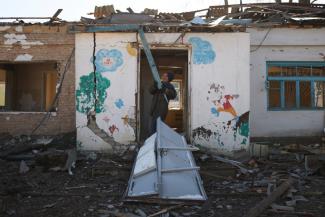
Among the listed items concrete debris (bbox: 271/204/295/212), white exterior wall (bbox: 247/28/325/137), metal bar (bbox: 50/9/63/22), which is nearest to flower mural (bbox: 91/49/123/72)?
metal bar (bbox: 50/9/63/22)

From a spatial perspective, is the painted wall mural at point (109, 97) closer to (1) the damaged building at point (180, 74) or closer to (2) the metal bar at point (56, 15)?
(1) the damaged building at point (180, 74)

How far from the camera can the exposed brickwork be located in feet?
40.7

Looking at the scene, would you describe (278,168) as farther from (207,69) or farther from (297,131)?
(297,131)

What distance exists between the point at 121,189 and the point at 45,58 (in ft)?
22.4

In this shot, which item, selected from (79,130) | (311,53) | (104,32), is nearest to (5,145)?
(79,130)

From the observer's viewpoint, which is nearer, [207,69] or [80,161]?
[80,161]

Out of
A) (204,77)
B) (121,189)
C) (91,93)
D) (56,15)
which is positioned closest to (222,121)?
(204,77)

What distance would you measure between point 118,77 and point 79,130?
160 cm

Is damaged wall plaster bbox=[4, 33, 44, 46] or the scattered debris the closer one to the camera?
the scattered debris

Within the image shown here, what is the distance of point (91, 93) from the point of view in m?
9.98

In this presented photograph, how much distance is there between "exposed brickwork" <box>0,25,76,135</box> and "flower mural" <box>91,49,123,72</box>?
8.96ft

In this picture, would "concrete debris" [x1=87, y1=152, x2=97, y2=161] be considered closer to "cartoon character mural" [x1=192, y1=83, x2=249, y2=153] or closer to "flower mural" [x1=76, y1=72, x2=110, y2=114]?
"flower mural" [x1=76, y1=72, x2=110, y2=114]

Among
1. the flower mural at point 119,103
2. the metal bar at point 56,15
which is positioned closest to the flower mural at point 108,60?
the flower mural at point 119,103

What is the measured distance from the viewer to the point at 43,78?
15180 mm
